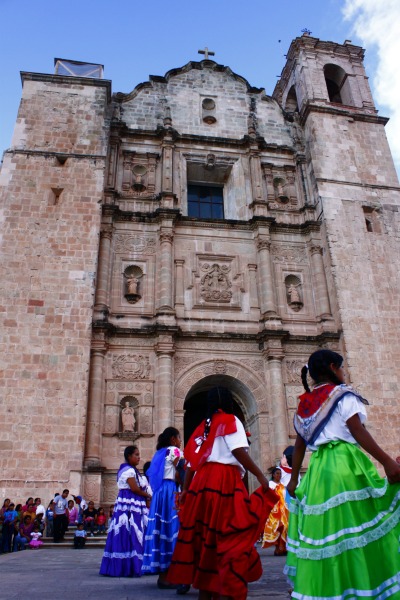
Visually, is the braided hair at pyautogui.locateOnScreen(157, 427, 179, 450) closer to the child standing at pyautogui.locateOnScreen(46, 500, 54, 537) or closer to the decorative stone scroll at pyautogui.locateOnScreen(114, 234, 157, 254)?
the child standing at pyautogui.locateOnScreen(46, 500, 54, 537)

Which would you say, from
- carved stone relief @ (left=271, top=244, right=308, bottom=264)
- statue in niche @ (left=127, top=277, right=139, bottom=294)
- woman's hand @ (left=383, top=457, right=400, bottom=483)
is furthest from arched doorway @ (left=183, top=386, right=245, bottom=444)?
woman's hand @ (left=383, top=457, right=400, bottom=483)

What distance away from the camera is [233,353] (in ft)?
42.9

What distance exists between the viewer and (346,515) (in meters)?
2.54

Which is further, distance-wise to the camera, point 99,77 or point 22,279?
point 99,77

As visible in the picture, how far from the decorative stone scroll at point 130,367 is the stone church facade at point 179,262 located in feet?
0.12

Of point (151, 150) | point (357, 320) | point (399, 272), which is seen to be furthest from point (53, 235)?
point (399, 272)

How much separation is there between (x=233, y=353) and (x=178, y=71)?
10.6 metres

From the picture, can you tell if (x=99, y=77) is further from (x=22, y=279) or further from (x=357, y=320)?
(x=357, y=320)

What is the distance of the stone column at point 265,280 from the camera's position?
13539 millimetres

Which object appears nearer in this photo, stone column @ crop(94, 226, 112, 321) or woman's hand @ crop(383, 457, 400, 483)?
woman's hand @ crop(383, 457, 400, 483)

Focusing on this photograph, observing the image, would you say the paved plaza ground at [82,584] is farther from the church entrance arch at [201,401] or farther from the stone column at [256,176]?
the stone column at [256,176]

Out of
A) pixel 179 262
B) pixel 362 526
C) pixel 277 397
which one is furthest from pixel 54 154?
pixel 362 526

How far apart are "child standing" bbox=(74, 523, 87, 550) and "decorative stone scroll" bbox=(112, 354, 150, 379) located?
4012mm

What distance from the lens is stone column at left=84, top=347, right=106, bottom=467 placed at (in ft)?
36.8
